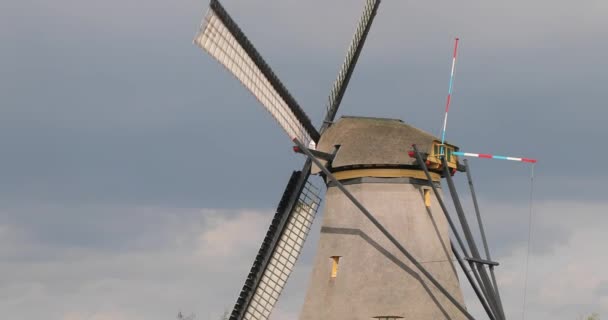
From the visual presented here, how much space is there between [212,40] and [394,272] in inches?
255

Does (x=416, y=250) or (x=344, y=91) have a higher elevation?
(x=344, y=91)

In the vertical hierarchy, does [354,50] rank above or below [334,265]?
above

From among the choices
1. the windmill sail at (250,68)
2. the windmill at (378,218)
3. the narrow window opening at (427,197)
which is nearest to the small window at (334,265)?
the windmill at (378,218)

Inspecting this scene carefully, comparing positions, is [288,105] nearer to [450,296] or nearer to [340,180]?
[340,180]

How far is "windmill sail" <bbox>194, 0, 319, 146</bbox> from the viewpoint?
2852cm

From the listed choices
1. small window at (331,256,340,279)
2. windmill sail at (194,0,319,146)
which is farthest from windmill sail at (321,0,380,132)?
small window at (331,256,340,279)

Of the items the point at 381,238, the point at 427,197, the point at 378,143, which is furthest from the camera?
the point at 427,197

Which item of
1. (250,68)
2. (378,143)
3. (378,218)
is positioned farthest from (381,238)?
(250,68)

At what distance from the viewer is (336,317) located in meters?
28.1

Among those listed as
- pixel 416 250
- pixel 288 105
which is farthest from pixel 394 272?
pixel 288 105

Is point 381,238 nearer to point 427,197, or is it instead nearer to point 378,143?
point 427,197

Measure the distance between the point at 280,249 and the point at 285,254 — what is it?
0.17 m

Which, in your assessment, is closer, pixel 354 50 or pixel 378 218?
pixel 378 218

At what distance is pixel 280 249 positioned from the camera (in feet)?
102
